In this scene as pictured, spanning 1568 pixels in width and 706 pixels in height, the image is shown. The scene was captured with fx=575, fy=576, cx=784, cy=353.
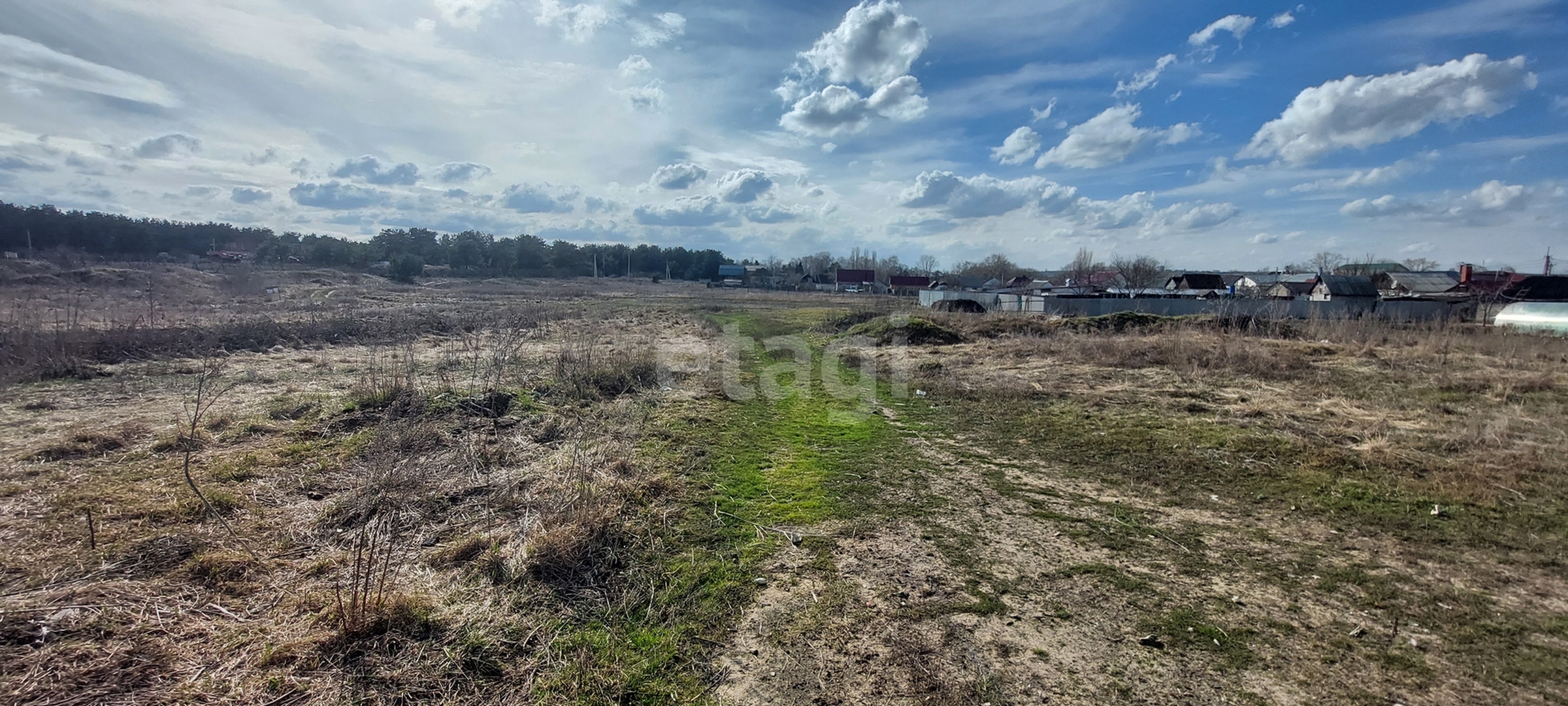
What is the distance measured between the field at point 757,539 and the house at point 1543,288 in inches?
1367

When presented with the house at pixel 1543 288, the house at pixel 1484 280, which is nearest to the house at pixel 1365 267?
the house at pixel 1484 280

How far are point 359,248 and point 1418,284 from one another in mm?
88024

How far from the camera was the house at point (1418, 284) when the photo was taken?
38.5 meters

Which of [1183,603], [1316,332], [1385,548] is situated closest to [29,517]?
[1183,603]

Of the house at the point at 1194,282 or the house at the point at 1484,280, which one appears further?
the house at the point at 1194,282

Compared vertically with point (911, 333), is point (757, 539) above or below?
below

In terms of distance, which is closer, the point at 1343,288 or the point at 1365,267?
the point at 1343,288

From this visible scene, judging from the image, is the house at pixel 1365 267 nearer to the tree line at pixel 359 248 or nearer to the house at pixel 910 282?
the house at pixel 910 282

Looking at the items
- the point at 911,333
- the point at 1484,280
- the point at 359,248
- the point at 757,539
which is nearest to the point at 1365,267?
the point at 1484,280

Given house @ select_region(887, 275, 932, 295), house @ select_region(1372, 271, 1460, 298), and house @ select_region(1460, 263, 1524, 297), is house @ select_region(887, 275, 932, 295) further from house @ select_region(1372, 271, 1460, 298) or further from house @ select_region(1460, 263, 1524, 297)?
house @ select_region(1460, 263, 1524, 297)

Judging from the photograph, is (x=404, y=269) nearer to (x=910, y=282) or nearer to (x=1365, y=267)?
(x=910, y=282)

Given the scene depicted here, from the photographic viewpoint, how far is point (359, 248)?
56844 mm

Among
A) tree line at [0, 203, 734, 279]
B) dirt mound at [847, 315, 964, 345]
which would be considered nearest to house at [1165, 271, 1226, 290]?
dirt mound at [847, 315, 964, 345]

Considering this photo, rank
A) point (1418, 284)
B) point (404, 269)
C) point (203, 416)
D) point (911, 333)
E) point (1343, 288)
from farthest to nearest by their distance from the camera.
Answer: point (404, 269) → point (1418, 284) → point (1343, 288) → point (911, 333) → point (203, 416)
